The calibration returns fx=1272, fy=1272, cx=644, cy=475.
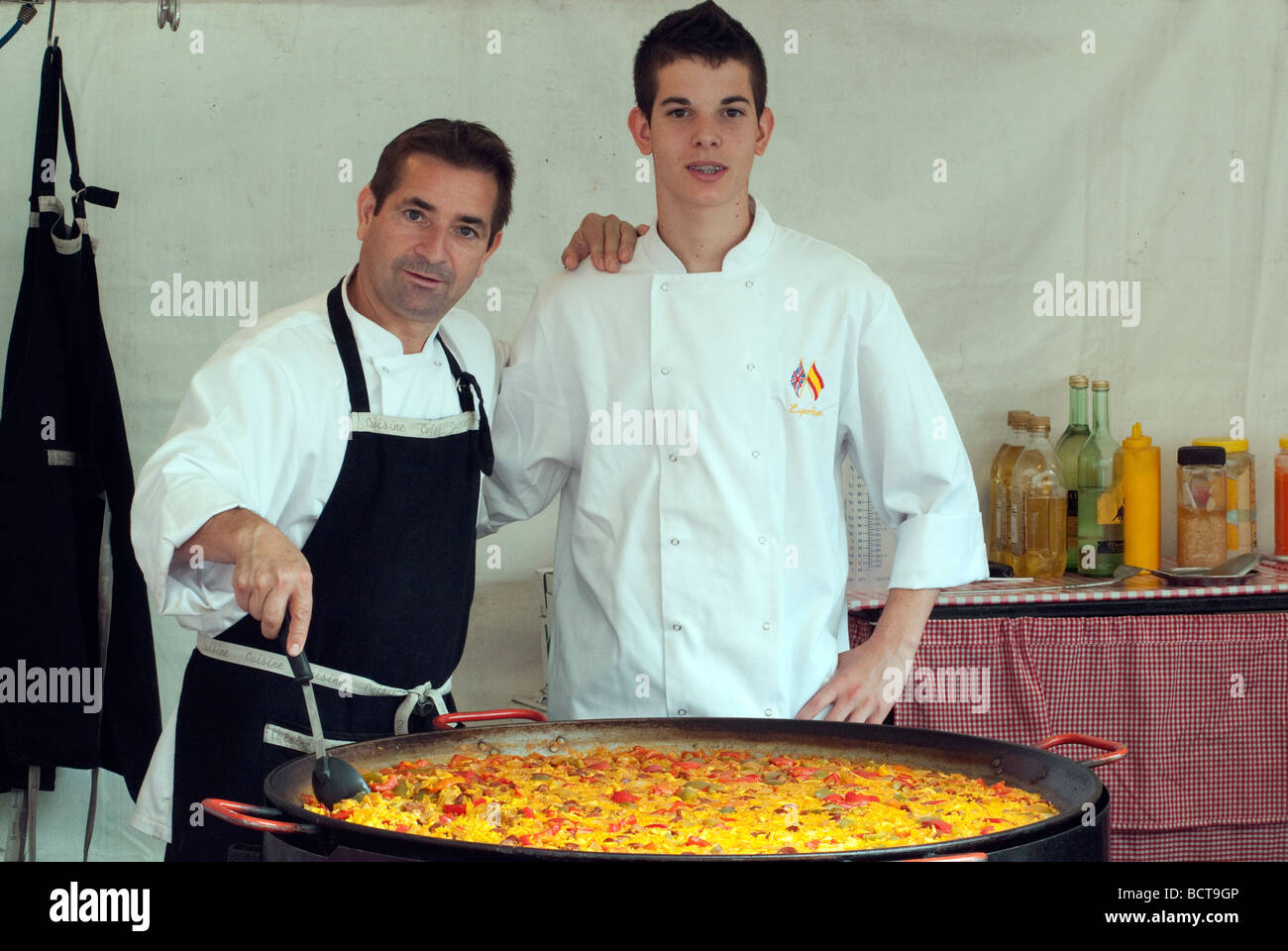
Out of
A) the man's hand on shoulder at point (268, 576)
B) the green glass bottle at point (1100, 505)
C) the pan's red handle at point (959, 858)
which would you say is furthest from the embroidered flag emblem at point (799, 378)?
the green glass bottle at point (1100, 505)

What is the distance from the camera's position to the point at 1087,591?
352 centimetres

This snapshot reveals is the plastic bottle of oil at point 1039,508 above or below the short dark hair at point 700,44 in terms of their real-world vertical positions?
below

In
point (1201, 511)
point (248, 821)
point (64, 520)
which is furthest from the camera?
point (1201, 511)

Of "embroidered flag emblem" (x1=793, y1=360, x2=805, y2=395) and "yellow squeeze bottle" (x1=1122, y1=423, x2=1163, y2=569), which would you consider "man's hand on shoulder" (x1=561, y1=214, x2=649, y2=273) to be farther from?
"yellow squeeze bottle" (x1=1122, y1=423, x2=1163, y2=569)

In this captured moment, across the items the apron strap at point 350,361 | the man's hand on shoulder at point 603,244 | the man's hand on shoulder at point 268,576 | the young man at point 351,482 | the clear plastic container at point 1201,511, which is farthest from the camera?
the clear plastic container at point 1201,511

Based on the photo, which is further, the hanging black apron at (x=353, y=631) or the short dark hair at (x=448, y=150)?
the short dark hair at (x=448, y=150)

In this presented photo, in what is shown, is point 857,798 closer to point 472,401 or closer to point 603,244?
point 472,401

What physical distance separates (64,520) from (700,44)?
2018 millimetres

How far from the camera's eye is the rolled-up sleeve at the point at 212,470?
1.81 m

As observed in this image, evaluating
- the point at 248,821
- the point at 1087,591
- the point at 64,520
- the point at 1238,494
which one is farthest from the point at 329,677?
the point at 1238,494

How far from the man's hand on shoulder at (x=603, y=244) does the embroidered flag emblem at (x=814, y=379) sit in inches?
16.6

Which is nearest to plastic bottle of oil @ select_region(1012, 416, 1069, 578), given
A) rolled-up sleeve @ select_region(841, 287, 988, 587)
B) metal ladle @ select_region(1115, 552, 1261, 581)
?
metal ladle @ select_region(1115, 552, 1261, 581)

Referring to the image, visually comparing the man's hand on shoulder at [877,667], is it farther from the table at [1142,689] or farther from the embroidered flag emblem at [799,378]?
the table at [1142,689]
